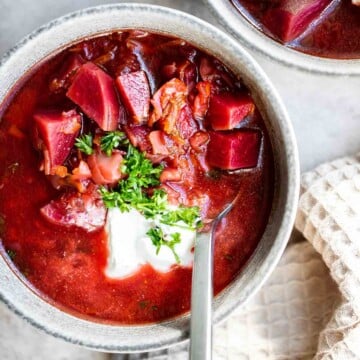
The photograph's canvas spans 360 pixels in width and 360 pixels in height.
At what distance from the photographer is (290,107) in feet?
8.64

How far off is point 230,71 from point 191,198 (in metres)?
0.38

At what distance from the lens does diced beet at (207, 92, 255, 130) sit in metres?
2.22

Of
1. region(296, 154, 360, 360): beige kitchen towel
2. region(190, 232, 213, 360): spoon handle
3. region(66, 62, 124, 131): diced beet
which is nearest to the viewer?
region(190, 232, 213, 360): spoon handle

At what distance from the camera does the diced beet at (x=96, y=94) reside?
7.18ft

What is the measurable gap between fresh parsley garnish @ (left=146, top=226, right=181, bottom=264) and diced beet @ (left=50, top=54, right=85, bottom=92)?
18.9 inches

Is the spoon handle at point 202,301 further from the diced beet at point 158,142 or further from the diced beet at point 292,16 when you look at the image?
the diced beet at point 292,16

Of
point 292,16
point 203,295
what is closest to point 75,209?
point 203,295

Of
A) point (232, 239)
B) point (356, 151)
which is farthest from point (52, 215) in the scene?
point (356, 151)

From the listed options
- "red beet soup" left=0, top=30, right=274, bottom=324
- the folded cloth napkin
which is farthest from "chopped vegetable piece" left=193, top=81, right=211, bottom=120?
the folded cloth napkin

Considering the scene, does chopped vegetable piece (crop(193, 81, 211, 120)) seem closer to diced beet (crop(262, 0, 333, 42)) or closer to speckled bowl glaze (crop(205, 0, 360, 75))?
speckled bowl glaze (crop(205, 0, 360, 75))

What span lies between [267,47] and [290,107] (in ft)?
1.38

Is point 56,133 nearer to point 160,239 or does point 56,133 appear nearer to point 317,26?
point 160,239

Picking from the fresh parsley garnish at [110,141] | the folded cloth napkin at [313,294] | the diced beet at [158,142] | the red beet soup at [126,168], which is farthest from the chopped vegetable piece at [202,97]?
the folded cloth napkin at [313,294]

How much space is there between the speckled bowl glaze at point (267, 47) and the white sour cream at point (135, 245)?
1.81 ft
